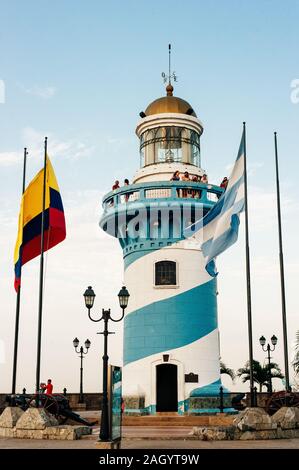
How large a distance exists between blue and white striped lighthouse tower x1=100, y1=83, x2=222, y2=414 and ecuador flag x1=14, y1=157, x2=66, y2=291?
7.20 meters

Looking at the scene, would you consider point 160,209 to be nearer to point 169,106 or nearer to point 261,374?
point 169,106

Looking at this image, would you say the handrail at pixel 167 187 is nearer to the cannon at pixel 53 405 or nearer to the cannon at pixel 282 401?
A: the cannon at pixel 282 401

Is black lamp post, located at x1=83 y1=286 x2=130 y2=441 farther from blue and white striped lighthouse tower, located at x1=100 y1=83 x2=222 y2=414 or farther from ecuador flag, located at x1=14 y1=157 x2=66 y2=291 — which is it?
blue and white striped lighthouse tower, located at x1=100 y1=83 x2=222 y2=414

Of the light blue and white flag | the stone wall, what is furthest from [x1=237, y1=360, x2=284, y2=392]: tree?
the light blue and white flag

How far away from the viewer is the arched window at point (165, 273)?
28188mm

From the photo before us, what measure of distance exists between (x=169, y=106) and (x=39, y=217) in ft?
36.1

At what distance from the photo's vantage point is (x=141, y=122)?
3022 cm

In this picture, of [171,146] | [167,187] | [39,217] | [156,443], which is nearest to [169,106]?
[171,146]

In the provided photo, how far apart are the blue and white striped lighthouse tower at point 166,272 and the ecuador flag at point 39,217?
7.20m

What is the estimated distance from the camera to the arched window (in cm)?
2819

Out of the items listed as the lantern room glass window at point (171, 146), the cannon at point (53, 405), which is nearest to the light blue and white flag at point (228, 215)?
the cannon at point (53, 405)

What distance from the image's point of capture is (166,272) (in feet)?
93.0
